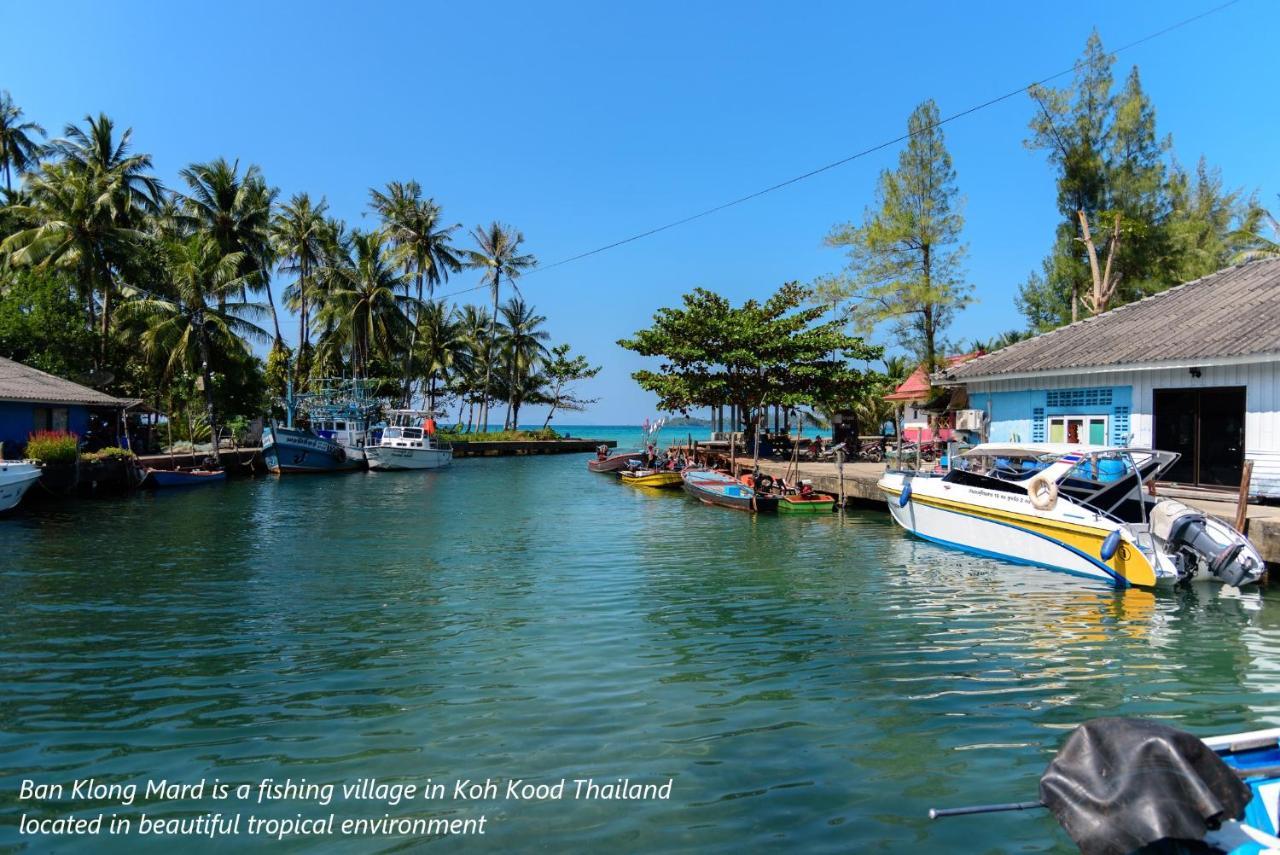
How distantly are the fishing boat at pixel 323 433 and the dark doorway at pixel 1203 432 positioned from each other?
3447cm

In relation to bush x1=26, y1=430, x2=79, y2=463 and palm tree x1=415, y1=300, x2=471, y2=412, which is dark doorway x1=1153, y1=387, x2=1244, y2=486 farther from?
palm tree x1=415, y1=300, x2=471, y2=412

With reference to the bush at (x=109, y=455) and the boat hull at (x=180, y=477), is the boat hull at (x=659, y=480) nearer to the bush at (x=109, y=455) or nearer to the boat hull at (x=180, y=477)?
the boat hull at (x=180, y=477)

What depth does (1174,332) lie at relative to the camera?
1716 centimetres

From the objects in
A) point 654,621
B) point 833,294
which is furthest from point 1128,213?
point 654,621

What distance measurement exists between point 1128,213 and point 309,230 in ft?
144

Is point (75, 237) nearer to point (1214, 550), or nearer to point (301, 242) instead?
point (301, 242)

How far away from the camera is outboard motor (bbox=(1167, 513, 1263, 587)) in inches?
427

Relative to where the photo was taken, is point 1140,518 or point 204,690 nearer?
point 204,690

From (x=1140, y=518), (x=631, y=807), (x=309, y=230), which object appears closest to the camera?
(x=631, y=807)

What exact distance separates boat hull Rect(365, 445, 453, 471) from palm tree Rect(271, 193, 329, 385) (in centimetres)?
1126

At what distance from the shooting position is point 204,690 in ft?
24.3

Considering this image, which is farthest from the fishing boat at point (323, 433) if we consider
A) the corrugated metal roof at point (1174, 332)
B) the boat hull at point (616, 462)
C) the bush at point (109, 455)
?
the corrugated metal roof at point (1174, 332)

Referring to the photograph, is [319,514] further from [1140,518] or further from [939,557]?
[1140,518]

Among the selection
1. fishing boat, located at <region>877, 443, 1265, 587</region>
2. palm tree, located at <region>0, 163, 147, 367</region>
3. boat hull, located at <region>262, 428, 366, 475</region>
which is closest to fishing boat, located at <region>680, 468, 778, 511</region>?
fishing boat, located at <region>877, 443, 1265, 587</region>
